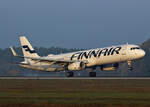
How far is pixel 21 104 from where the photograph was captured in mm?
31969

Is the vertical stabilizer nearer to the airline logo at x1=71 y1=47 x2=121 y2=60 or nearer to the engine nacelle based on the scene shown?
the airline logo at x1=71 y1=47 x2=121 y2=60

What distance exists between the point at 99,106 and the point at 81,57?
47.6 meters

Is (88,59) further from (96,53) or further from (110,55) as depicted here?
(110,55)

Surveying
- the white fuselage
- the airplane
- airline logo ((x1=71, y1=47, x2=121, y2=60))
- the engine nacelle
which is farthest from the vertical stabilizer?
the engine nacelle

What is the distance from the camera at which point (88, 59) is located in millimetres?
77438

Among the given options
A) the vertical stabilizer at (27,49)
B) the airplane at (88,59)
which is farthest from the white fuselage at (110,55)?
the vertical stabilizer at (27,49)

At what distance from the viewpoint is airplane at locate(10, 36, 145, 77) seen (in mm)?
73438

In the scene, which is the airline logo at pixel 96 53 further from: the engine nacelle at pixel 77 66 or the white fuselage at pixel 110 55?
the engine nacelle at pixel 77 66

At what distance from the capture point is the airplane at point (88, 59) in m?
73.4

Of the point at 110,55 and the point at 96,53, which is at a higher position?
the point at 96,53

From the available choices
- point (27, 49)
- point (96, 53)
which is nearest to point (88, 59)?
point (96, 53)

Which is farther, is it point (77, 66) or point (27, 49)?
point (27, 49)

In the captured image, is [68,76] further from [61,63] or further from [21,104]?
[21,104]

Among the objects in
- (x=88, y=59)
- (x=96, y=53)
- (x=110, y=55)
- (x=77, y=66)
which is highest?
(x=96, y=53)
